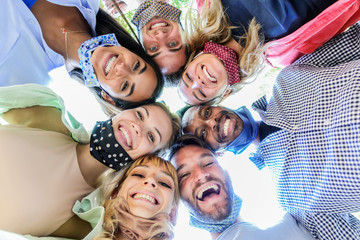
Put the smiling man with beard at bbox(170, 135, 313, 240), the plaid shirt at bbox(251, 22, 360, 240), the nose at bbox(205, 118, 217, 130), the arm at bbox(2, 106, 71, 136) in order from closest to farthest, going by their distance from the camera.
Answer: the plaid shirt at bbox(251, 22, 360, 240) < the smiling man with beard at bbox(170, 135, 313, 240) < the arm at bbox(2, 106, 71, 136) < the nose at bbox(205, 118, 217, 130)

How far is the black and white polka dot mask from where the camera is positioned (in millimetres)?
1386

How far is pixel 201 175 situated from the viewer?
143 centimetres

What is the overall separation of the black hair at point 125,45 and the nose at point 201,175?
1.76 ft

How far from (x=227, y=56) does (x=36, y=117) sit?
120 centimetres

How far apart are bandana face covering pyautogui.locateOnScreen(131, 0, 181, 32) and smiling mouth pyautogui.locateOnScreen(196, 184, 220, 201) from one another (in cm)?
105

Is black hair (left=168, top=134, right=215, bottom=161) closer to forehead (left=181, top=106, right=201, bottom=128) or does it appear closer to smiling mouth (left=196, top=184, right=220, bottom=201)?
forehead (left=181, top=106, right=201, bottom=128)

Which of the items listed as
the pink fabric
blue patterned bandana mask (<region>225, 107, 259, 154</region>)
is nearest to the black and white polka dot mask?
blue patterned bandana mask (<region>225, 107, 259, 154</region>)

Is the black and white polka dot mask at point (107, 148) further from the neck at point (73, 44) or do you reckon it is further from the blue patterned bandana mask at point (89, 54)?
the neck at point (73, 44)

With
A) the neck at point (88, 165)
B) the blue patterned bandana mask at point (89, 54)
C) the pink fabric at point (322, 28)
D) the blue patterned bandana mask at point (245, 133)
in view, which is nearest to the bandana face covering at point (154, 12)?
the blue patterned bandana mask at point (89, 54)

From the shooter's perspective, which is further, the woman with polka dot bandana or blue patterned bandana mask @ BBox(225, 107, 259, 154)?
blue patterned bandana mask @ BBox(225, 107, 259, 154)

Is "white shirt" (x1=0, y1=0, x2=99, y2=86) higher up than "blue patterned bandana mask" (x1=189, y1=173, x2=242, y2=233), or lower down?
higher up

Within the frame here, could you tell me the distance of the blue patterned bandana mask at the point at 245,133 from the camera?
1.63 meters

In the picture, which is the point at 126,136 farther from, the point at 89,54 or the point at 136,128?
the point at 89,54

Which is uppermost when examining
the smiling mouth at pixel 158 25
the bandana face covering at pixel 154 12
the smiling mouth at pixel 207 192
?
the bandana face covering at pixel 154 12
